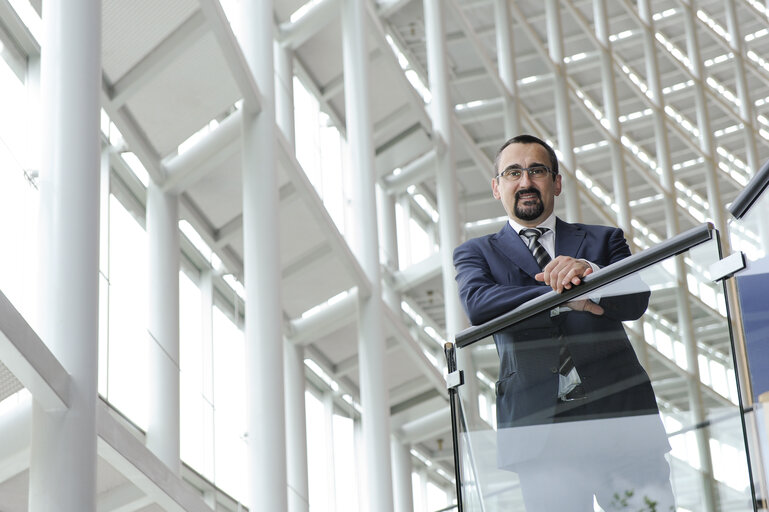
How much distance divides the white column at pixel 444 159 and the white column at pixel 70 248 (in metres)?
11.8

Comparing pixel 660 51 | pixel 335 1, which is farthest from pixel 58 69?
pixel 660 51

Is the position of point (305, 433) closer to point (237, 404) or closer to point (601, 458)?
point (237, 404)

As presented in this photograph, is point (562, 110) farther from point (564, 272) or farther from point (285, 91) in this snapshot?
point (564, 272)

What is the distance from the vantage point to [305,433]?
13.8 m

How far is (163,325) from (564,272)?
651 centimetres

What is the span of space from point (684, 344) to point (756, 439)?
39 cm

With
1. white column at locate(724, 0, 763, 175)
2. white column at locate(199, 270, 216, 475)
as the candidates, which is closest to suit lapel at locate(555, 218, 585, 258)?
white column at locate(199, 270, 216, 475)

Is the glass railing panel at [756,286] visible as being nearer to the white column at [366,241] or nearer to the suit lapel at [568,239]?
the suit lapel at [568,239]

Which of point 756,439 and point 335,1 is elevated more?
point 335,1

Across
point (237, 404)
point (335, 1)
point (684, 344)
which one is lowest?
point (684, 344)

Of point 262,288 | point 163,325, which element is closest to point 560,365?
point 262,288

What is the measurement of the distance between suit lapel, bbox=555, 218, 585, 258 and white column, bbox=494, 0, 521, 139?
18.3m

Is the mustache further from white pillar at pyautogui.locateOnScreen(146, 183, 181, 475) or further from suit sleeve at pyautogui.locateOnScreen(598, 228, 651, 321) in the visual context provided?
white pillar at pyautogui.locateOnScreen(146, 183, 181, 475)

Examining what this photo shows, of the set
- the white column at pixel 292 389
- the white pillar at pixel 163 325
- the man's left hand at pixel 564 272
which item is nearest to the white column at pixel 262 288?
the white pillar at pixel 163 325
